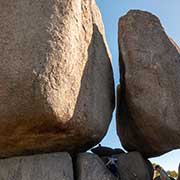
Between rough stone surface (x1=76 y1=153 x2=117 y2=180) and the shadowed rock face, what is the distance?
35.2 inches

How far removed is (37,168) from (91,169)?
2.47 feet

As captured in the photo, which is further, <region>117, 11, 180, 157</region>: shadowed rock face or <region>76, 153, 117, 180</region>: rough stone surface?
<region>117, 11, 180, 157</region>: shadowed rock face

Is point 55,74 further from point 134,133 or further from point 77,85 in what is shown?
point 134,133

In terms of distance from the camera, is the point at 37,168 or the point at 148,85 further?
the point at 148,85

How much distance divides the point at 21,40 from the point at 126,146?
2764 millimetres

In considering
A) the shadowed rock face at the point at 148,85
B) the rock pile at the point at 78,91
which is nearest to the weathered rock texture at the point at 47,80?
the rock pile at the point at 78,91

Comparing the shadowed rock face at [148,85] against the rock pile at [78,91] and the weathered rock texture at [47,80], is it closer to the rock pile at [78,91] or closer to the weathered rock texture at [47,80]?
the rock pile at [78,91]

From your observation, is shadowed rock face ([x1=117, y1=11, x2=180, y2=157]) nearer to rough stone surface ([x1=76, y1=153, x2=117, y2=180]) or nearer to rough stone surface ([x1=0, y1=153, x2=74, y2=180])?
rough stone surface ([x1=76, y1=153, x2=117, y2=180])

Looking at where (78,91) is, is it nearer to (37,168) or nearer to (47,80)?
(47,80)

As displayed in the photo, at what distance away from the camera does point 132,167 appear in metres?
6.07

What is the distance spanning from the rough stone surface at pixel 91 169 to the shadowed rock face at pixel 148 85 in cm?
89

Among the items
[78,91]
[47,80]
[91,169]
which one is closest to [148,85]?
[78,91]

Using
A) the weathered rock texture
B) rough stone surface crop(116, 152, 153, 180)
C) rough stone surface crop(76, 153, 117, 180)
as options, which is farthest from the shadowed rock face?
rough stone surface crop(76, 153, 117, 180)

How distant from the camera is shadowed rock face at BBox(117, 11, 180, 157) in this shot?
5859 millimetres
